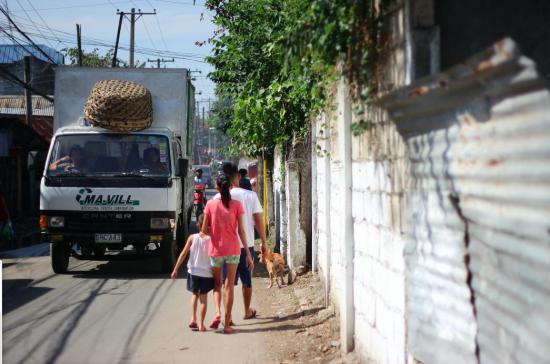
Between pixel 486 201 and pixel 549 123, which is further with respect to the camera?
pixel 486 201

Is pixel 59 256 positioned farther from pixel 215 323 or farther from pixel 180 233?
pixel 215 323

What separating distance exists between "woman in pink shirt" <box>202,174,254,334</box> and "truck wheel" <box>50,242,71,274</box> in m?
4.74

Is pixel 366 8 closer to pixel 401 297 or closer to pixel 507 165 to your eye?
pixel 401 297

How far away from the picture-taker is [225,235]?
7.31 m

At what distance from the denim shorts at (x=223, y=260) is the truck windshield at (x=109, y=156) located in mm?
3956

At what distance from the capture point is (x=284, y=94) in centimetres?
1045

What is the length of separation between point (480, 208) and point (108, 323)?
564cm

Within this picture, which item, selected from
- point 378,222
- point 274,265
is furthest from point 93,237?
point 378,222

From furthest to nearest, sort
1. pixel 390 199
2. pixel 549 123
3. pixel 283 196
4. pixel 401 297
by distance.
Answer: pixel 283 196
pixel 390 199
pixel 401 297
pixel 549 123

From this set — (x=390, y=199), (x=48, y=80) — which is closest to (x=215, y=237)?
(x=390, y=199)

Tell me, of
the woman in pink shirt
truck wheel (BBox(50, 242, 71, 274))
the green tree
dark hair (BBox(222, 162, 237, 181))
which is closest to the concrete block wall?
the green tree

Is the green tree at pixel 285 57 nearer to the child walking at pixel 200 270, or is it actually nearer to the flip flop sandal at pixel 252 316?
the child walking at pixel 200 270

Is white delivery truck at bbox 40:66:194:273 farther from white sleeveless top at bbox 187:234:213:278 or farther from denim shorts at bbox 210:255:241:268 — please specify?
denim shorts at bbox 210:255:241:268

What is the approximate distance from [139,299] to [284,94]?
382 centimetres
